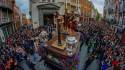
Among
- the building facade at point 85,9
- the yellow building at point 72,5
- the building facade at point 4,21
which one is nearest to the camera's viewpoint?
the building facade at point 4,21

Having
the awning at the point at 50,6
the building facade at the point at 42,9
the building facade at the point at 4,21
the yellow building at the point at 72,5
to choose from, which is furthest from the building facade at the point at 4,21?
the yellow building at the point at 72,5

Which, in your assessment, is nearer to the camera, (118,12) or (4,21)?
(4,21)

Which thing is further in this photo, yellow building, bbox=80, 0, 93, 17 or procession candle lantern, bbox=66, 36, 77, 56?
yellow building, bbox=80, 0, 93, 17

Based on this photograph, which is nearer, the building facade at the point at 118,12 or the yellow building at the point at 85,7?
the building facade at the point at 118,12

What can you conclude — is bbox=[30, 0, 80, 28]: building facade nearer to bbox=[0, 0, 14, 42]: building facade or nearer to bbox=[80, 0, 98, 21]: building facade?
bbox=[0, 0, 14, 42]: building facade

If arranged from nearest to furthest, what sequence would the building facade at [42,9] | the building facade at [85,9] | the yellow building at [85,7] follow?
the building facade at [42,9], the building facade at [85,9], the yellow building at [85,7]

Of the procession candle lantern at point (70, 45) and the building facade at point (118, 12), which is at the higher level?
the building facade at point (118, 12)

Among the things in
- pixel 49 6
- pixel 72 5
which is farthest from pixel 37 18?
pixel 72 5

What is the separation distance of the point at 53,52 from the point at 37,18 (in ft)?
116

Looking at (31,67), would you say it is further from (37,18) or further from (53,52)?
(37,18)

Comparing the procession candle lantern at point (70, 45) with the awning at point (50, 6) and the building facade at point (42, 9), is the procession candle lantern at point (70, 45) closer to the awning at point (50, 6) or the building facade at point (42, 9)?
the awning at point (50, 6)

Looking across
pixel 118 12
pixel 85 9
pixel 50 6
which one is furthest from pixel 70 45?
pixel 85 9

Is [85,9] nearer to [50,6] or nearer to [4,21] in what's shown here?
[50,6]

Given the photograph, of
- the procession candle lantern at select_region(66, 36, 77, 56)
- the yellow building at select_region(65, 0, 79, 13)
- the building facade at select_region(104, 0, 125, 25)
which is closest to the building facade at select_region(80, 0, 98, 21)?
the building facade at select_region(104, 0, 125, 25)
